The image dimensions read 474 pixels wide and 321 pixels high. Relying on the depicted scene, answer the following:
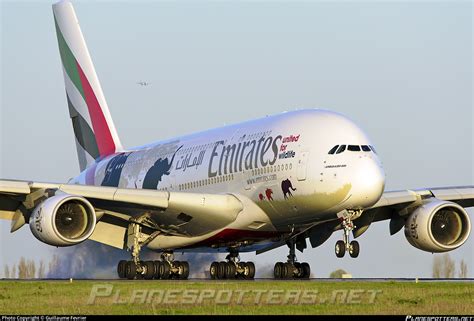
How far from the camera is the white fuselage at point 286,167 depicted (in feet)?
107

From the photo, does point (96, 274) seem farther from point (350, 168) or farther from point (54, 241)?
point (350, 168)

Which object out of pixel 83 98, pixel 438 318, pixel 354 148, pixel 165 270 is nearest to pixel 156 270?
pixel 165 270

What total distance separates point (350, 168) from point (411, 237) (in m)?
5.60

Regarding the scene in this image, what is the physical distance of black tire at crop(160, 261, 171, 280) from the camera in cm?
3762

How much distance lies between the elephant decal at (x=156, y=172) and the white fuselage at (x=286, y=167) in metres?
0.07

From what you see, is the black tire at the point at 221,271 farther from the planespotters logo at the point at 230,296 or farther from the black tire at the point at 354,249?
the planespotters logo at the point at 230,296

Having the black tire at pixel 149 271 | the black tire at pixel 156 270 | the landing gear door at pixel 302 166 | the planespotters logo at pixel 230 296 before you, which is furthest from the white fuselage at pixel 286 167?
the planespotters logo at pixel 230 296

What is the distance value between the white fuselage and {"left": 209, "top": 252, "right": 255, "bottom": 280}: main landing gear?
84.1 inches

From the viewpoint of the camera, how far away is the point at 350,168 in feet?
107

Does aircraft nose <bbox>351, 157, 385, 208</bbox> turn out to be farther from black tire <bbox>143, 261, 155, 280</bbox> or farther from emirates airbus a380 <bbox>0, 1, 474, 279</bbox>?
black tire <bbox>143, 261, 155, 280</bbox>

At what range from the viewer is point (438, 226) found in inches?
1474

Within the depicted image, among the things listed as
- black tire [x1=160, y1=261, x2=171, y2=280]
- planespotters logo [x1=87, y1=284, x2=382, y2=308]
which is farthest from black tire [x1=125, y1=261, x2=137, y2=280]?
planespotters logo [x1=87, y1=284, x2=382, y2=308]

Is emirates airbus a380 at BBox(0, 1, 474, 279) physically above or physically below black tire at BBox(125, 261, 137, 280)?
above

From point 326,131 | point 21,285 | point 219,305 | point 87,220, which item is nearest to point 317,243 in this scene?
point 326,131
